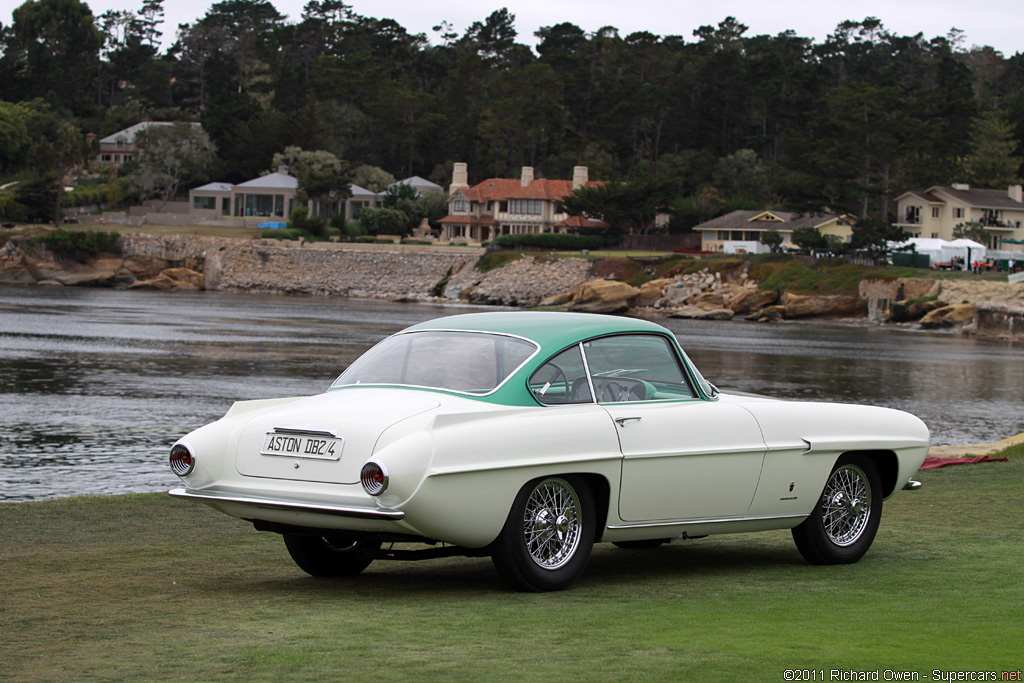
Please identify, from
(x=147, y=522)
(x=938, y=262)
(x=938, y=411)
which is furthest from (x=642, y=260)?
(x=147, y=522)

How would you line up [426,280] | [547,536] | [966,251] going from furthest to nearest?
1. [426,280]
2. [966,251]
3. [547,536]

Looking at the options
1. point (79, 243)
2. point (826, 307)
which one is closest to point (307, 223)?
point (79, 243)

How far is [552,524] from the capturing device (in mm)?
7152

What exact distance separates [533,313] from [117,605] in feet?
10.8

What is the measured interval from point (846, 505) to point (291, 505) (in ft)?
13.9

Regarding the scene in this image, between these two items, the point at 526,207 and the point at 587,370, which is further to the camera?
the point at 526,207

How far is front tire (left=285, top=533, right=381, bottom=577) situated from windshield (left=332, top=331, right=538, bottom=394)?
1062 mm

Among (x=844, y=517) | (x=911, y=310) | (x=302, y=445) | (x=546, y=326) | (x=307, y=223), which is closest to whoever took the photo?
(x=302, y=445)

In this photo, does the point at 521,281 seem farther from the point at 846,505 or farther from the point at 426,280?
the point at 846,505

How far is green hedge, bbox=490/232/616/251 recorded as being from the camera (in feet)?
360

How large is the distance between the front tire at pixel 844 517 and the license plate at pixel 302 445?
3.62m

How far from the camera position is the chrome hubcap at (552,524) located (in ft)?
23.1

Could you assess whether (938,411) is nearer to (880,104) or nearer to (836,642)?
(836,642)

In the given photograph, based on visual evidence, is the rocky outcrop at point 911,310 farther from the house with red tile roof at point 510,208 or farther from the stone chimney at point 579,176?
the stone chimney at point 579,176
